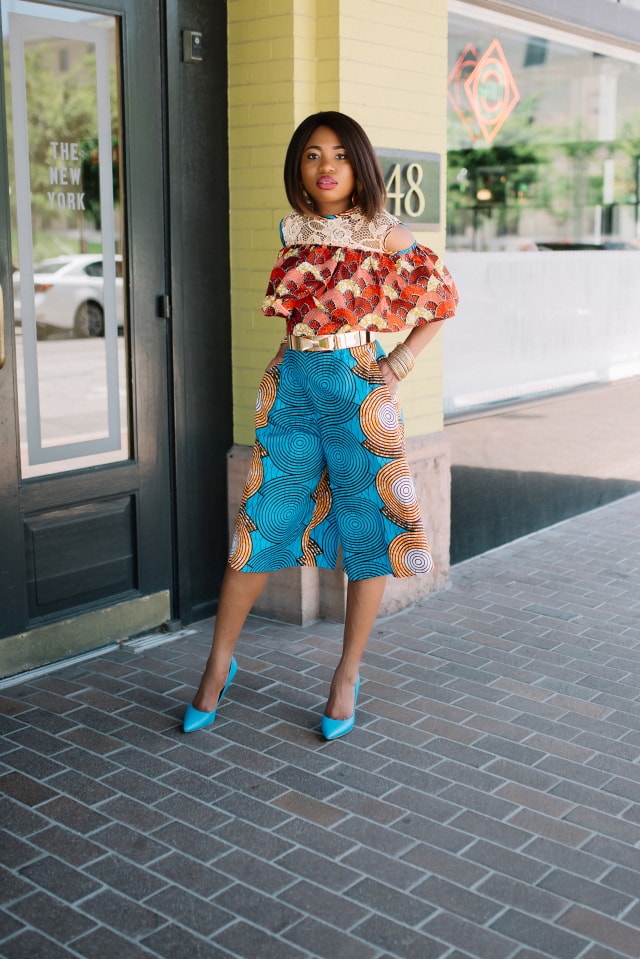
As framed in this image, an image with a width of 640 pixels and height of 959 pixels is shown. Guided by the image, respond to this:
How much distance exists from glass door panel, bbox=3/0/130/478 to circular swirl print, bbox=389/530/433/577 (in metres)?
1.35

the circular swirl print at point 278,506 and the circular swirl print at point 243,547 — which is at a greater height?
the circular swirl print at point 278,506

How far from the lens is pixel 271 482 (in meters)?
3.53

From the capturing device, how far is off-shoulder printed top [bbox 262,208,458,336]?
135 inches

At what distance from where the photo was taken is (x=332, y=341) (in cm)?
341

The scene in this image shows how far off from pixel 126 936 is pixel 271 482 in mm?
1432

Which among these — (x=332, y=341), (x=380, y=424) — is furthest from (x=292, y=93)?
(x=380, y=424)

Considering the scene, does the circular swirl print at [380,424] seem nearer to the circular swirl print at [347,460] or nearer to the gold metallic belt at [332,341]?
the circular swirl print at [347,460]

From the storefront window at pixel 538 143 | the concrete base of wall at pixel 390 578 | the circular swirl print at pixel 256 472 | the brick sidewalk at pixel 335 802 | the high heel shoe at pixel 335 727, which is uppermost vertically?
the storefront window at pixel 538 143

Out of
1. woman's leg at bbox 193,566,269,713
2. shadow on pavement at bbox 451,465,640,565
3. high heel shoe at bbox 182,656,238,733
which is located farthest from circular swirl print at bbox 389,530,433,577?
shadow on pavement at bbox 451,465,640,565

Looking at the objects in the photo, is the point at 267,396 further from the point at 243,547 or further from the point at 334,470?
the point at 243,547

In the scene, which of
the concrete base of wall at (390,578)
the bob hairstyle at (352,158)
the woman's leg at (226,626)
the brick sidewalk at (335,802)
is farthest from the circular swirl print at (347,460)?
the concrete base of wall at (390,578)

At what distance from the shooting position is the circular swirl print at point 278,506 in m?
3.54

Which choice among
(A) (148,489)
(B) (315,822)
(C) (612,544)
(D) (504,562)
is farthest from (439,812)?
(C) (612,544)

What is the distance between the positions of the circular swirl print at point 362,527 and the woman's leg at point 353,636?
0.33ft
